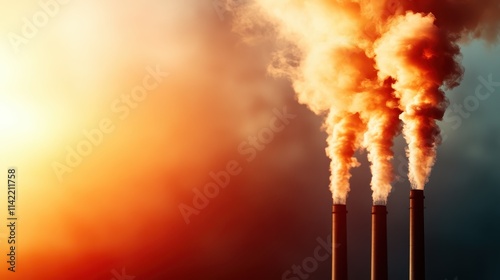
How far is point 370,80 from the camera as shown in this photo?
62281 mm

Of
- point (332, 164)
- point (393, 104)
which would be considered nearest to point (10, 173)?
point (332, 164)

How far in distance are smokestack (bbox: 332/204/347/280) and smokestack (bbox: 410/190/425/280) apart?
154 inches

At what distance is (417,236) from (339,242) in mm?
4553

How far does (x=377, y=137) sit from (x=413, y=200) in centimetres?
427

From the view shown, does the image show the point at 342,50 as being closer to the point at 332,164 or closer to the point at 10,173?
the point at 332,164

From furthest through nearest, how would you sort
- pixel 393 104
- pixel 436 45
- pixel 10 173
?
1. pixel 10 173
2. pixel 393 104
3. pixel 436 45

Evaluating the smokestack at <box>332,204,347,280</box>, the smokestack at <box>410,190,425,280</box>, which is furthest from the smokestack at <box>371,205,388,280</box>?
the smokestack at <box>332,204,347,280</box>

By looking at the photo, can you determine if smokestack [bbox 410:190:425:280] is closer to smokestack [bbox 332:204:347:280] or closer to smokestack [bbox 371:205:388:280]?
smokestack [bbox 371:205:388:280]

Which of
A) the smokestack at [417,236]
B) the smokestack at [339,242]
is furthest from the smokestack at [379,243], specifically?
the smokestack at [339,242]

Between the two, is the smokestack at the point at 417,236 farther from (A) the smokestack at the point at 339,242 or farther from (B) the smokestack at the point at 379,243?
(A) the smokestack at the point at 339,242

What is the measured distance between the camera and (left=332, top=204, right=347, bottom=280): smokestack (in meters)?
61.5

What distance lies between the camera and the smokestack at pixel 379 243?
2397 inches

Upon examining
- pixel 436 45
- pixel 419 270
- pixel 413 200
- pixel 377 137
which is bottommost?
pixel 419 270

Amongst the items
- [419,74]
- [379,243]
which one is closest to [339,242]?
[379,243]
